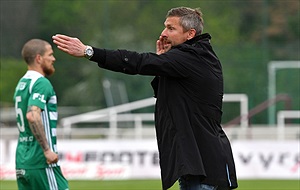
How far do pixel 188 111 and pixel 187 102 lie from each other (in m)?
0.07

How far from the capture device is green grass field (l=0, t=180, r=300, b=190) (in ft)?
55.4

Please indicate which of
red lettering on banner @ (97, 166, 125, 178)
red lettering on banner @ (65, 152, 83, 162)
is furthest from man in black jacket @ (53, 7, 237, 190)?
red lettering on banner @ (65, 152, 83, 162)

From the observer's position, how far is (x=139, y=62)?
22.0ft

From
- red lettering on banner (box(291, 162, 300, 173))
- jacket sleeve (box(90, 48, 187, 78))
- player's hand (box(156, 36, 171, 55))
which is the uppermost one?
Answer: player's hand (box(156, 36, 171, 55))

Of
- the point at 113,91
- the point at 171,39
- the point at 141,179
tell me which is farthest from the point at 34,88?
the point at 113,91

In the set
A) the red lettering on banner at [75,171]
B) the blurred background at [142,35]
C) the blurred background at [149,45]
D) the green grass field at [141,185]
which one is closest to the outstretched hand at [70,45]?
the green grass field at [141,185]

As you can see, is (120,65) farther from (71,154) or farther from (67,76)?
(67,76)

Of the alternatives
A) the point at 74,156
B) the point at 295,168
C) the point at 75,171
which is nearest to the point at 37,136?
the point at 75,171

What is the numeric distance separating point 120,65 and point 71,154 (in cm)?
1384

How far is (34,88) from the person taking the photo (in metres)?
8.85

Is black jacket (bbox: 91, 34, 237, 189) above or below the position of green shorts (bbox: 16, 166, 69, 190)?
above

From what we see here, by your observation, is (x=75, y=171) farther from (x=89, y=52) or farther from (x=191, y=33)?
(x=89, y=52)

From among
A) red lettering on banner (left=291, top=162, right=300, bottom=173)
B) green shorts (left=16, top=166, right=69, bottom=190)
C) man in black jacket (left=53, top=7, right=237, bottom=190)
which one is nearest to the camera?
man in black jacket (left=53, top=7, right=237, bottom=190)

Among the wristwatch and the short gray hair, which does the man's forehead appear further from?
the wristwatch
